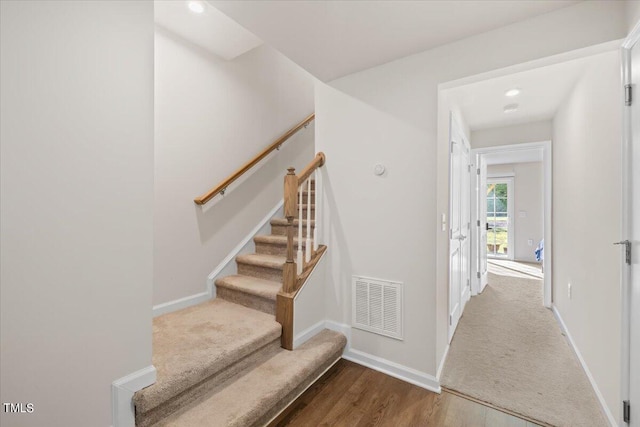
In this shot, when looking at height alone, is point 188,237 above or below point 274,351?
above

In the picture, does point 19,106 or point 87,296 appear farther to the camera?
point 87,296

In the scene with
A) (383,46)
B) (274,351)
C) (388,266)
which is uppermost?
(383,46)

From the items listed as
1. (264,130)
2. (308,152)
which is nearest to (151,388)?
(264,130)

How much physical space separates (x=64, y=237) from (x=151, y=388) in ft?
2.61

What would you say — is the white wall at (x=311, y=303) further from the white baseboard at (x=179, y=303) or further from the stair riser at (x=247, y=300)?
the white baseboard at (x=179, y=303)

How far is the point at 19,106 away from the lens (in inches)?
40.0

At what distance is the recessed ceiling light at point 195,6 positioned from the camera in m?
2.11

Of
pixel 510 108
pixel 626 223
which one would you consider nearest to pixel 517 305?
pixel 510 108

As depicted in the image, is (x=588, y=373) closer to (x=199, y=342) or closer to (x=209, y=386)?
(x=209, y=386)

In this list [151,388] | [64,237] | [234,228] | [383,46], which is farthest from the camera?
[234,228]

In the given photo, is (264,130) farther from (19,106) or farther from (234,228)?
(19,106)

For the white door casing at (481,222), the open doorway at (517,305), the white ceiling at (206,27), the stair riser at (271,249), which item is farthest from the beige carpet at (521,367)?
the white ceiling at (206,27)

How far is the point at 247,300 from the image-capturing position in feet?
7.95

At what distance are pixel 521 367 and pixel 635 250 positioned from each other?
1.38 meters
